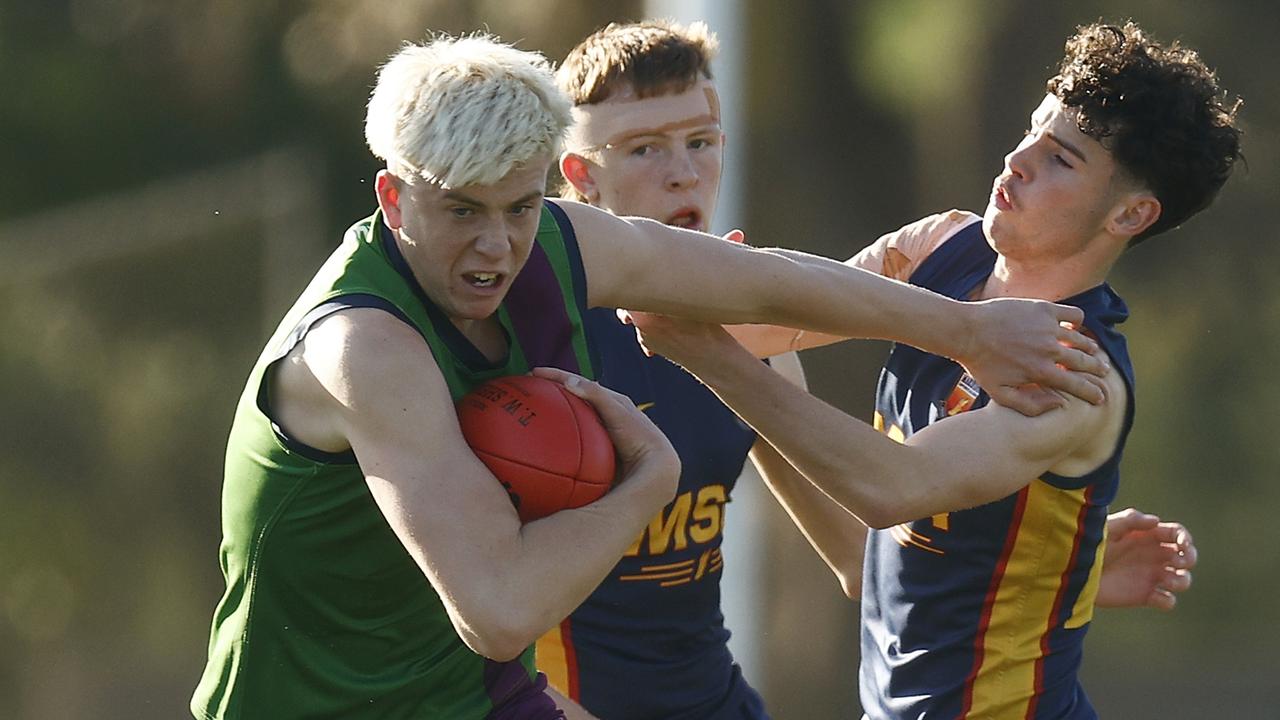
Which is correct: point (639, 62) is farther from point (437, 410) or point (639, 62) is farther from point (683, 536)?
point (437, 410)

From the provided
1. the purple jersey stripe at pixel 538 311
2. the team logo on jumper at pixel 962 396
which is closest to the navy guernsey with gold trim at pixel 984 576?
the team logo on jumper at pixel 962 396

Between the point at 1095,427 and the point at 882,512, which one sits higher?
the point at 1095,427

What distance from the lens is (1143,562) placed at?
4.39 m

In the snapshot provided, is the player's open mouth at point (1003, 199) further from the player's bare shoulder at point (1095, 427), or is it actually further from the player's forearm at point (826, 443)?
the player's forearm at point (826, 443)

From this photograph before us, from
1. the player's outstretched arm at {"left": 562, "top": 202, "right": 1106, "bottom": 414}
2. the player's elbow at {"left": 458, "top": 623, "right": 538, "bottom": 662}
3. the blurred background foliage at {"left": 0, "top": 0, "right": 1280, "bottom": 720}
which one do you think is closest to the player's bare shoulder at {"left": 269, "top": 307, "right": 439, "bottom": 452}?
the player's elbow at {"left": 458, "top": 623, "right": 538, "bottom": 662}

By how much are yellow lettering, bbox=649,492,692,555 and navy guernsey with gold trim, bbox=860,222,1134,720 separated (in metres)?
0.48

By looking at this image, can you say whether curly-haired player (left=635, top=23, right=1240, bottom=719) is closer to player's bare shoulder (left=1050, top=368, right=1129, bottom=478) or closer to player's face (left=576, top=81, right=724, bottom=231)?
player's bare shoulder (left=1050, top=368, right=1129, bottom=478)

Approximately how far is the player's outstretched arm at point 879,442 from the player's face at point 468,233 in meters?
0.60

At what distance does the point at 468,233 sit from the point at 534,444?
38 centimetres

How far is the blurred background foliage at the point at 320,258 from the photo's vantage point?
Result: 9.31 meters

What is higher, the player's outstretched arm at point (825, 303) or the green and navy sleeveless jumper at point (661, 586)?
the player's outstretched arm at point (825, 303)

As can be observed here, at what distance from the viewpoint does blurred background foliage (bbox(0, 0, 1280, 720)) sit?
367 inches

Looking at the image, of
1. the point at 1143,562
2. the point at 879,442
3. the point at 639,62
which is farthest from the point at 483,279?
the point at 1143,562

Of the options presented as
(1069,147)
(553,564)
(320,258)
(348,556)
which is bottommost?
(320,258)
